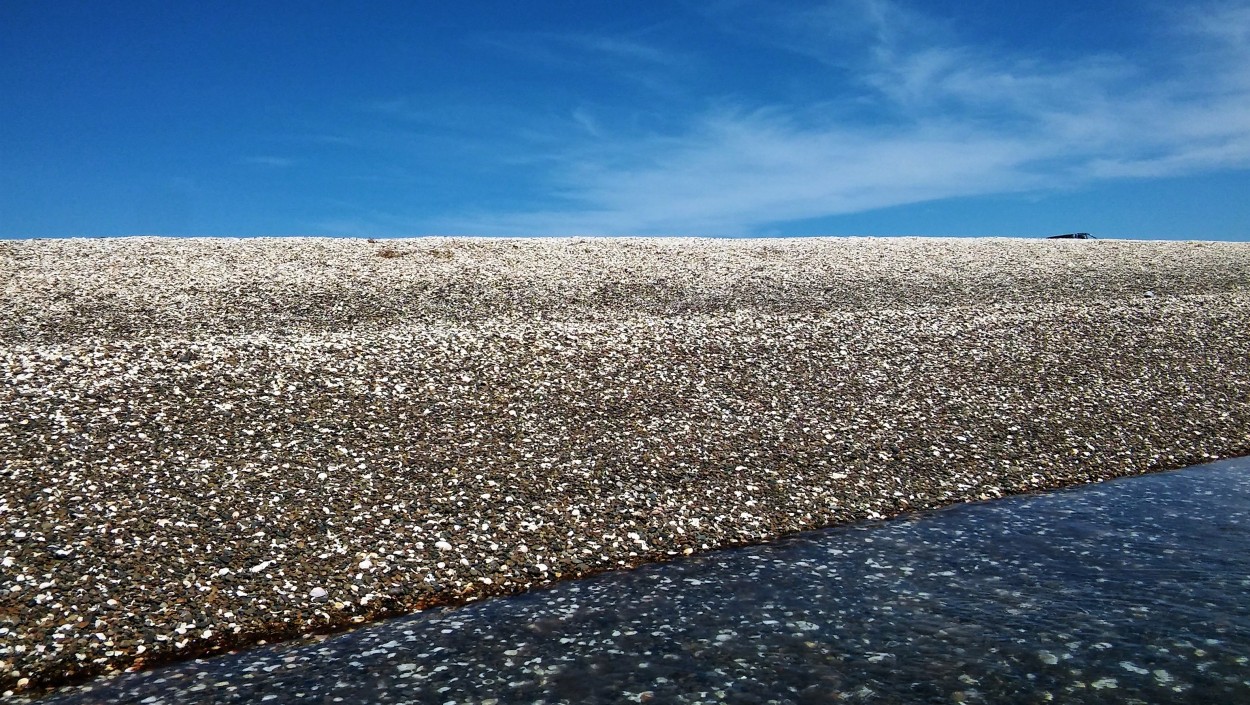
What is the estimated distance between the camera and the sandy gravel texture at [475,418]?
7.95m

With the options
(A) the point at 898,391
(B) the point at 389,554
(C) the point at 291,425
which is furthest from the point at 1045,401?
(C) the point at 291,425

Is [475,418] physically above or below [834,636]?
above

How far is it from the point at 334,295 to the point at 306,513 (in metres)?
10.5

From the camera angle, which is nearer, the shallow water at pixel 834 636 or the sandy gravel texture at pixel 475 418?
the shallow water at pixel 834 636

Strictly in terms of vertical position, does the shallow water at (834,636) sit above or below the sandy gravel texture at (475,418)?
below

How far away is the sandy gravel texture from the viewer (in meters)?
7.95

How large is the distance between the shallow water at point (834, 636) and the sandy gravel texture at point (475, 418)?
2.24ft

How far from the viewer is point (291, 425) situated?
1108cm

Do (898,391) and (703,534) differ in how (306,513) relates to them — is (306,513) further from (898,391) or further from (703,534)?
(898,391)

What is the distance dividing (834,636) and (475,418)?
6.61 meters

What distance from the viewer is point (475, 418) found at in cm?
1183

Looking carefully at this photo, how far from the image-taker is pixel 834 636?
21.6 feet

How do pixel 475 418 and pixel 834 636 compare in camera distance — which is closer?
pixel 834 636

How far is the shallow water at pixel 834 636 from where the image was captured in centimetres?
582
